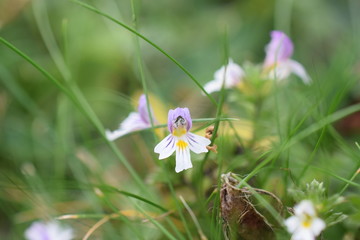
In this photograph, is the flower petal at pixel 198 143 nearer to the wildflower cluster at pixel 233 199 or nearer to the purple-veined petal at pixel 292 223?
the wildflower cluster at pixel 233 199

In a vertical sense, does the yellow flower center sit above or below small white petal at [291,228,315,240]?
above

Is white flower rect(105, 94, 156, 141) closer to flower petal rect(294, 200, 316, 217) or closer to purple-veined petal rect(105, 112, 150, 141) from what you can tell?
purple-veined petal rect(105, 112, 150, 141)

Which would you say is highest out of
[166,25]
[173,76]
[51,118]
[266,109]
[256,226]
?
[166,25]

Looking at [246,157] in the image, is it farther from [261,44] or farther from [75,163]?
[261,44]

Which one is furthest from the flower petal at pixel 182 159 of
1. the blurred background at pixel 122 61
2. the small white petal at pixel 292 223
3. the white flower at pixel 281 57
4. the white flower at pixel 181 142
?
the blurred background at pixel 122 61

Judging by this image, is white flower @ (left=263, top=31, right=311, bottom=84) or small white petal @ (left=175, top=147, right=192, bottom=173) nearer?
small white petal @ (left=175, top=147, right=192, bottom=173)

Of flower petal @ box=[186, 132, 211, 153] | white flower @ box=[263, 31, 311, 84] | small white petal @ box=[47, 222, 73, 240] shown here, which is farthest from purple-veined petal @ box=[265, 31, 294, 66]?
small white petal @ box=[47, 222, 73, 240]

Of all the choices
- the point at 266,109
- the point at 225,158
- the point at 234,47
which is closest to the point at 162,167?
the point at 225,158
